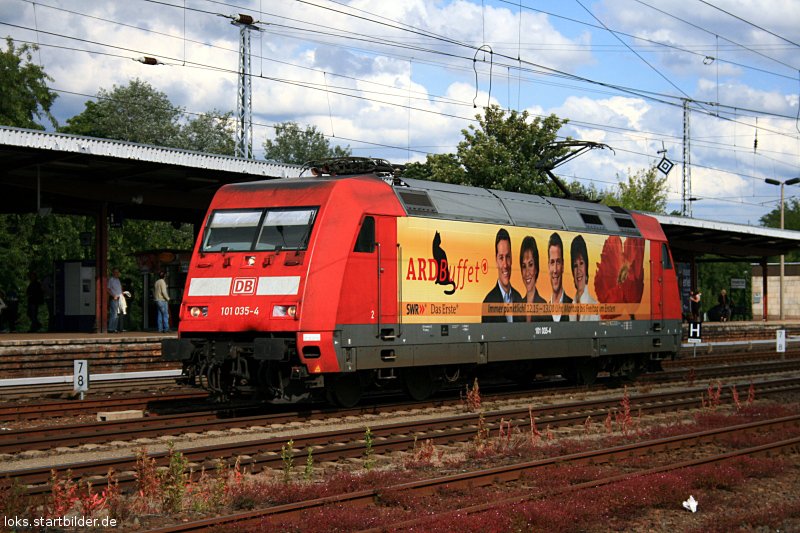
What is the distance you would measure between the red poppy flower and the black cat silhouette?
471 centimetres

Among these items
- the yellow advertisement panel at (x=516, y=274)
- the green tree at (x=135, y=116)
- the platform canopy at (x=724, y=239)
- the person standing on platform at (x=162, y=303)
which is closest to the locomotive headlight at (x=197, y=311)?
the yellow advertisement panel at (x=516, y=274)

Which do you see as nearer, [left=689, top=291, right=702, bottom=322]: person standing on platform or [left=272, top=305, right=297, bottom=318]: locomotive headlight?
[left=272, top=305, right=297, bottom=318]: locomotive headlight

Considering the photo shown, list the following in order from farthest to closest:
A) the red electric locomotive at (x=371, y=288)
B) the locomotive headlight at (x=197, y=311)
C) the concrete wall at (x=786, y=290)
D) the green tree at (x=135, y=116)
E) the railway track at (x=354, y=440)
Answer: the green tree at (x=135, y=116) → the concrete wall at (x=786, y=290) → the locomotive headlight at (x=197, y=311) → the red electric locomotive at (x=371, y=288) → the railway track at (x=354, y=440)

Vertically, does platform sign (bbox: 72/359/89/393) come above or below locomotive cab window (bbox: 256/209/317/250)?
below

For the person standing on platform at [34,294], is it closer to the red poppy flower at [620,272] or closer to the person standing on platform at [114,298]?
the person standing on platform at [114,298]

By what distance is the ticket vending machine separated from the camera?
27328 mm

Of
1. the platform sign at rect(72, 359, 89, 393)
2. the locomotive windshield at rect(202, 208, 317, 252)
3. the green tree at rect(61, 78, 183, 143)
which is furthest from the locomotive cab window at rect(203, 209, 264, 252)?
the green tree at rect(61, 78, 183, 143)

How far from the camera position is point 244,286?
14.5m

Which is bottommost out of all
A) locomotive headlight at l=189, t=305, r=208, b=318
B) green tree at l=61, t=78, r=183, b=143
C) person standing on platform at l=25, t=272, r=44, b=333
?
locomotive headlight at l=189, t=305, r=208, b=318

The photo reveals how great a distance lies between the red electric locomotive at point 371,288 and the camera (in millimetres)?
14180

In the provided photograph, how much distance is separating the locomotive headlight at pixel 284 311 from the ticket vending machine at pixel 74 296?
47.9ft

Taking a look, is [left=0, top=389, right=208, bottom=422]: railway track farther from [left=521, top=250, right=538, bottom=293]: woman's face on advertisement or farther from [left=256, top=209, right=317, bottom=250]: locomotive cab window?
[left=521, top=250, right=538, bottom=293]: woman's face on advertisement

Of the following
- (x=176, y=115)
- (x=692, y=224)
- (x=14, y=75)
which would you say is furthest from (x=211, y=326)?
(x=176, y=115)

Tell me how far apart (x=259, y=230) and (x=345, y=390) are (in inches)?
114
